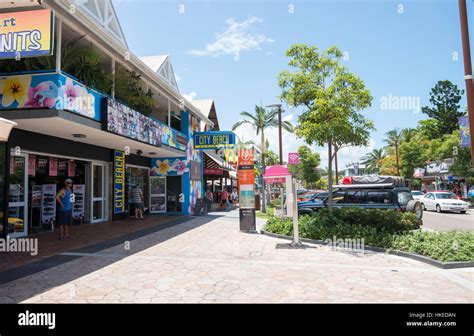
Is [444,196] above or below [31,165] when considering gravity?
below

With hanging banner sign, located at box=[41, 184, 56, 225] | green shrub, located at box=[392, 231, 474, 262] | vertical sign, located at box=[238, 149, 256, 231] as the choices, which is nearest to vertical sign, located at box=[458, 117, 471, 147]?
green shrub, located at box=[392, 231, 474, 262]

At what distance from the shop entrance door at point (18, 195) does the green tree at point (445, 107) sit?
54.3 metres

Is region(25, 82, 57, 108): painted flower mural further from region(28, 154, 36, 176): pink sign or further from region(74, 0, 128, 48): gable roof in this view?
region(74, 0, 128, 48): gable roof

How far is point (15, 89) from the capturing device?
7.88 m

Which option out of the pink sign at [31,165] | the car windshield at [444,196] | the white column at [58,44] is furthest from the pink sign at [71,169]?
the car windshield at [444,196]

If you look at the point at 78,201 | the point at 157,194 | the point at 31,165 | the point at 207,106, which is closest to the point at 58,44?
the point at 31,165

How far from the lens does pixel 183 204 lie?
59.4 feet

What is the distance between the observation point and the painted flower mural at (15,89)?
25.5 ft

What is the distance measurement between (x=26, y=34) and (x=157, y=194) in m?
12.5

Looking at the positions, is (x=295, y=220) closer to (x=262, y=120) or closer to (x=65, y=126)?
(x=65, y=126)

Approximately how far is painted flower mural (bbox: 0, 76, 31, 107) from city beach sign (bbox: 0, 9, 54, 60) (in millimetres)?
1475

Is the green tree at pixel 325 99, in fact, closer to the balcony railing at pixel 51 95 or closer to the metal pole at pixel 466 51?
the metal pole at pixel 466 51
